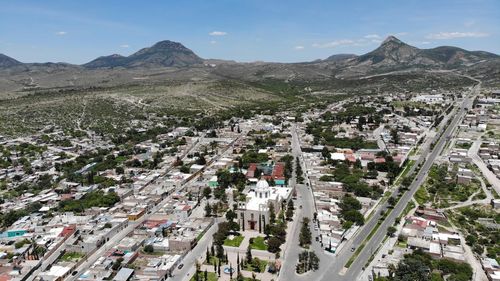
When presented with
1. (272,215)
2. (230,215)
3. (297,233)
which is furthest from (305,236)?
(230,215)

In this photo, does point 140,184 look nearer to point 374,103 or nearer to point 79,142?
point 79,142

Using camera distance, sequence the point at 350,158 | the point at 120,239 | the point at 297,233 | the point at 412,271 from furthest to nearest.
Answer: the point at 350,158
the point at 297,233
the point at 120,239
the point at 412,271

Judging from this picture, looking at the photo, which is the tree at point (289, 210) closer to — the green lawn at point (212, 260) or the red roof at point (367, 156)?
the green lawn at point (212, 260)

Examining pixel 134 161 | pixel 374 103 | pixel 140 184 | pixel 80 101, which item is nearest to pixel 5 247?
pixel 140 184

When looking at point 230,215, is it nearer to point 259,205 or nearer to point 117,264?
point 259,205

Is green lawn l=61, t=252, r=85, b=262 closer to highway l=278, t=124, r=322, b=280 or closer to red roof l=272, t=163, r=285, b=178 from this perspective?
highway l=278, t=124, r=322, b=280

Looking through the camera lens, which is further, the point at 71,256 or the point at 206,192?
the point at 206,192

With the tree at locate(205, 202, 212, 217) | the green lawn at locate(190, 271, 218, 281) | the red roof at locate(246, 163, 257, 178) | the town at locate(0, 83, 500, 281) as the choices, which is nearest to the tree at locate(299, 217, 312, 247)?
the town at locate(0, 83, 500, 281)
